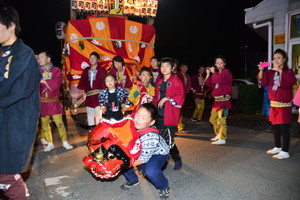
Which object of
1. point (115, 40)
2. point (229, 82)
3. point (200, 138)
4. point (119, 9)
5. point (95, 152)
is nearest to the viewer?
point (95, 152)

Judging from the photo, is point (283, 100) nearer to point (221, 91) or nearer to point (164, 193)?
point (221, 91)

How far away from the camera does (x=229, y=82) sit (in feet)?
16.6

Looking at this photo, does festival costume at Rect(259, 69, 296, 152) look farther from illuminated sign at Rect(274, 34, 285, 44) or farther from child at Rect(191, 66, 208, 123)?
illuminated sign at Rect(274, 34, 285, 44)

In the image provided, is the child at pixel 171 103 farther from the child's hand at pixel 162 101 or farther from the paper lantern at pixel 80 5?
the paper lantern at pixel 80 5

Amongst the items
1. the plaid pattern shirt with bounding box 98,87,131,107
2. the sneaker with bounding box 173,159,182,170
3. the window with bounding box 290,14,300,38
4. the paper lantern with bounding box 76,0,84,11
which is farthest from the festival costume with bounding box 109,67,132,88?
the window with bounding box 290,14,300,38

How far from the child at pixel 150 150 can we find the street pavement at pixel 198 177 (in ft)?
1.20

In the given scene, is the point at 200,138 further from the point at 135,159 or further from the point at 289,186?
the point at 135,159

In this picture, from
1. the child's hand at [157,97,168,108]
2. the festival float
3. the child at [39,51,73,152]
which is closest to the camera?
the child's hand at [157,97,168,108]

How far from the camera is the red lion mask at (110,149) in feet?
7.20

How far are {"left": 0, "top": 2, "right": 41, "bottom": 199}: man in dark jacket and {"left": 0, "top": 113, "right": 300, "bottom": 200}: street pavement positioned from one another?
4.02 ft

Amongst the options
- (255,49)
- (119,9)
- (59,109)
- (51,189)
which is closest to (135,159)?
(51,189)

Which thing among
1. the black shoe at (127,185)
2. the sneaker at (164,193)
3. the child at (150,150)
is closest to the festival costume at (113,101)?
the black shoe at (127,185)

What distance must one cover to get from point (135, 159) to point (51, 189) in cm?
147

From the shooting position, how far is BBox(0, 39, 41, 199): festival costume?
68.1 inches
